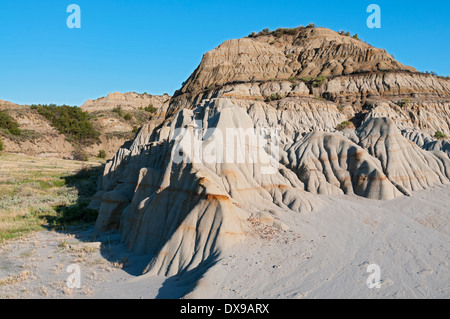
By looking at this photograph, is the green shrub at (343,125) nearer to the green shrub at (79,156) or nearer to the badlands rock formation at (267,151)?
the badlands rock formation at (267,151)

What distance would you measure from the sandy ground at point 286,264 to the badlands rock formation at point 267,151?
1.02 metres

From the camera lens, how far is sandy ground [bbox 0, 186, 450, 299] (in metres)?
9.63

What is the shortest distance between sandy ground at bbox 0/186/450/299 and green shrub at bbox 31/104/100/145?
55.8 metres

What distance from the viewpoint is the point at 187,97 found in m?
54.3

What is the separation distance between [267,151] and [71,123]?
191 feet

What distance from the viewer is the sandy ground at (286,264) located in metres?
9.63

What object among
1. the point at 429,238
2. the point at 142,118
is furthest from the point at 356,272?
the point at 142,118

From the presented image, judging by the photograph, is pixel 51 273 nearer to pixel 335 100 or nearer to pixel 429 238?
pixel 429 238

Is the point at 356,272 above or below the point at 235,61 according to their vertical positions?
below

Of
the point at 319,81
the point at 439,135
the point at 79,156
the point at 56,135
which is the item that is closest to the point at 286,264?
the point at 439,135

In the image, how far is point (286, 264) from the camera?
36.5 ft

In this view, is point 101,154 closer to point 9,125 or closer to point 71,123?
point 71,123

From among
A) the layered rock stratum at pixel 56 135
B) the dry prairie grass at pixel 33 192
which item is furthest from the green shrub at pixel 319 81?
the dry prairie grass at pixel 33 192
